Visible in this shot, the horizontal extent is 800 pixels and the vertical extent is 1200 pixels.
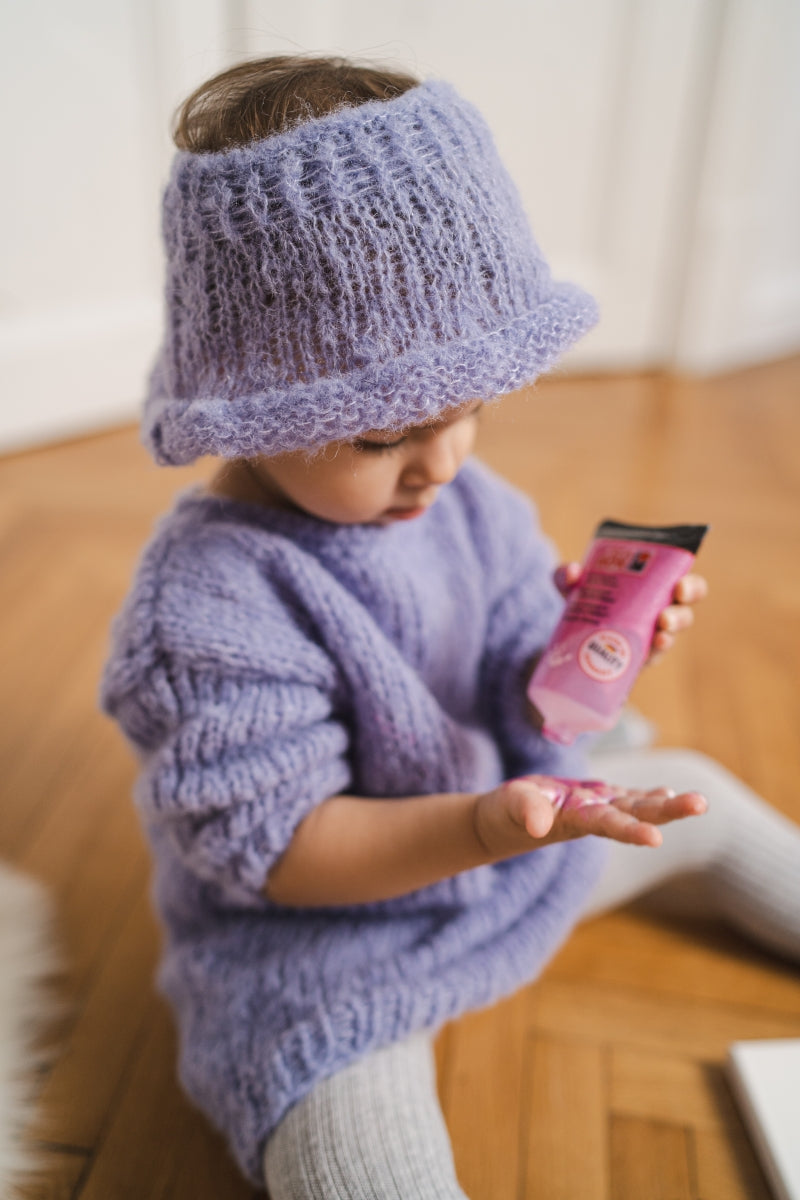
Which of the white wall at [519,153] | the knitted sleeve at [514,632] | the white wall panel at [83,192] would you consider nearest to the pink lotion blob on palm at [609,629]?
the knitted sleeve at [514,632]

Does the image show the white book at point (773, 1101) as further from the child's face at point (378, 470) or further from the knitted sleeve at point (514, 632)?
the child's face at point (378, 470)

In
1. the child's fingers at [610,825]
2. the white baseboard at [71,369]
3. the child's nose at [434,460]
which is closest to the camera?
the child's fingers at [610,825]

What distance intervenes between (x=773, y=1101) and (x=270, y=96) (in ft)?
2.40

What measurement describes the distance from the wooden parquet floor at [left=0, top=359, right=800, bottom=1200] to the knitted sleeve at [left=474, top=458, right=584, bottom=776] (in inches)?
5.6

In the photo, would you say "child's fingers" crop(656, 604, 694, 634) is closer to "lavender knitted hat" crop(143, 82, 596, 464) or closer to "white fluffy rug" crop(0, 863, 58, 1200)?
"lavender knitted hat" crop(143, 82, 596, 464)

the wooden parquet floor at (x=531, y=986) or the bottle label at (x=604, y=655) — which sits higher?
the bottle label at (x=604, y=655)

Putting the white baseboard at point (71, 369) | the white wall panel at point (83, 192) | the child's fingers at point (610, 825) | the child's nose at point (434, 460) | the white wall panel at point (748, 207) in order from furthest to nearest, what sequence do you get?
the white wall panel at point (748, 207), the white baseboard at point (71, 369), the white wall panel at point (83, 192), the child's nose at point (434, 460), the child's fingers at point (610, 825)

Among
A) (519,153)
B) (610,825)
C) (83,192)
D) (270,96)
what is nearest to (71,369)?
(83,192)

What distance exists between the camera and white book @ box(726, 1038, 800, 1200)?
644 millimetres

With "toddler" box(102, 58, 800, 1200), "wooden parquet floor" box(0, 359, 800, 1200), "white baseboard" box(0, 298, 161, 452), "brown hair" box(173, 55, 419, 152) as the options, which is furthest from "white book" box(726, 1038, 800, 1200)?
"white baseboard" box(0, 298, 161, 452)

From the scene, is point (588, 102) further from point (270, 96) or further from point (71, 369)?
point (270, 96)

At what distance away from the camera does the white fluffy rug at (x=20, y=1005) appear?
0.65 m

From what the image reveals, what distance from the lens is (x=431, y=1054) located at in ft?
2.20

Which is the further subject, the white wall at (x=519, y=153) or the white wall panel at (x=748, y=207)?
the white wall panel at (x=748, y=207)
